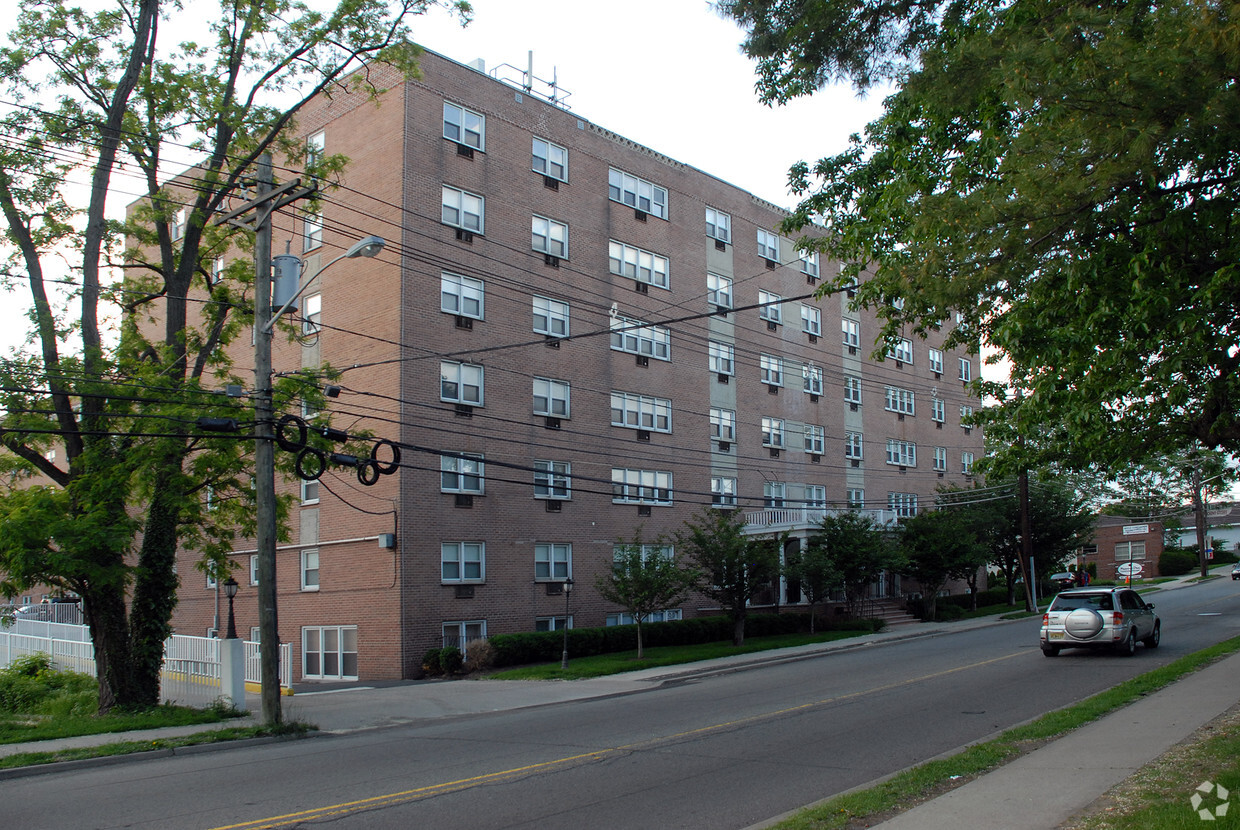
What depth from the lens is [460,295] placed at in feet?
96.2

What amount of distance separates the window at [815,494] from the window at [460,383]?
1792 cm

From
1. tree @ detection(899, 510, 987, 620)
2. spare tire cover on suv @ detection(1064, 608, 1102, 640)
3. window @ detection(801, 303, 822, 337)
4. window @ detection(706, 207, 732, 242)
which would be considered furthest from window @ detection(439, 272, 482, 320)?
tree @ detection(899, 510, 987, 620)

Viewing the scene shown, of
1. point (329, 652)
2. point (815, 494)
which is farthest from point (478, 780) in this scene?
point (815, 494)

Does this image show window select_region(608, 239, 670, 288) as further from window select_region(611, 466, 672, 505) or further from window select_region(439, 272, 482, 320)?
window select_region(611, 466, 672, 505)

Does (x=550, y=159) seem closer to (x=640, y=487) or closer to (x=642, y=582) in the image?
(x=640, y=487)

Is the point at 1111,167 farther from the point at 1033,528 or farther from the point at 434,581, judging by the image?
the point at 1033,528

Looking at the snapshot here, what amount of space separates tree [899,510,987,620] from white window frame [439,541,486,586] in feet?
64.3

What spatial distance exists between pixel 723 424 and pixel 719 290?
5.45 meters

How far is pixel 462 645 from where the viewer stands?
2803 centimetres

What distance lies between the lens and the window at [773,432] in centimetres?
4082

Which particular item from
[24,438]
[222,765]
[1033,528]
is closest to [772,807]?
[222,765]

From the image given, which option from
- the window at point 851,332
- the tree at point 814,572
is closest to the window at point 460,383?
the tree at point 814,572

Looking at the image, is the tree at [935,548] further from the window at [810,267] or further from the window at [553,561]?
the window at [553,561]

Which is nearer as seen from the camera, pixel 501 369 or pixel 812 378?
pixel 501 369
